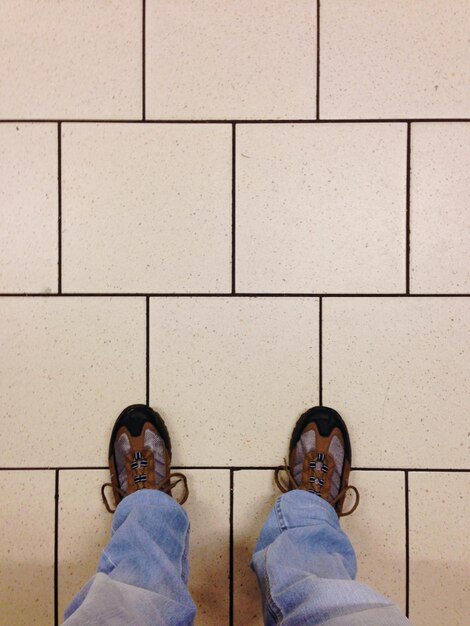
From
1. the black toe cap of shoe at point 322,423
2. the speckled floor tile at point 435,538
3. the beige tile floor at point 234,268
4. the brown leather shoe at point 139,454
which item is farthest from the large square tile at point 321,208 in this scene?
the speckled floor tile at point 435,538

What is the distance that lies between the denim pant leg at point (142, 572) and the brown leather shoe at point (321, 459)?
0.29 meters

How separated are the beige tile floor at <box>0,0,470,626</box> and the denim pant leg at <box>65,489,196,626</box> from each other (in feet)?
0.37

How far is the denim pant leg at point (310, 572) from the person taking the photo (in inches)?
30.1

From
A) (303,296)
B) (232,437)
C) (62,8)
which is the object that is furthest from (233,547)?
(62,8)

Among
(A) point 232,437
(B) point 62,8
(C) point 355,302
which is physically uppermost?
(B) point 62,8

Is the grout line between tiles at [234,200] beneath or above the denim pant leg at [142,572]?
above

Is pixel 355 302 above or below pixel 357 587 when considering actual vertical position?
above

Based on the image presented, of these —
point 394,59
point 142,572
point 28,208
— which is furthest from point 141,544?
point 394,59

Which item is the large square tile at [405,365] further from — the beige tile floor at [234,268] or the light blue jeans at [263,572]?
the light blue jeans at [263,572]

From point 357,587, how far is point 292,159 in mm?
931

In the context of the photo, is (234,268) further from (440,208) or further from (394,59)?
(394,59)

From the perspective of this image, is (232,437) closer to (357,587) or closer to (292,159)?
(357,587)

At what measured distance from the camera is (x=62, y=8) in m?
1.07

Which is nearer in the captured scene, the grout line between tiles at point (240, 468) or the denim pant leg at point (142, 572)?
the denim pant leg at point (142, 572)
